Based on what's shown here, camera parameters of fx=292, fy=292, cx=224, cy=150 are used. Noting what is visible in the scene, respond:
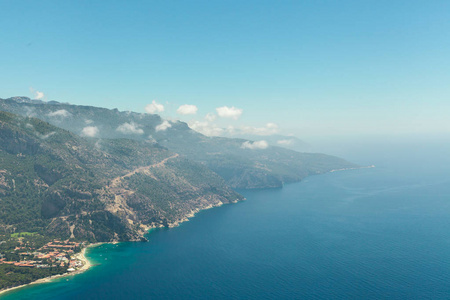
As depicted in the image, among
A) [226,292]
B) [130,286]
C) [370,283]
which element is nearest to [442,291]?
[370,283]

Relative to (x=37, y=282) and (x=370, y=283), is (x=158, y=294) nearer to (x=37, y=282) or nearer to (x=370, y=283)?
(x=37, y=282)

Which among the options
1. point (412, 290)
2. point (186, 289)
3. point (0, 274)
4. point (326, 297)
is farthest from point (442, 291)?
point (0, 274)

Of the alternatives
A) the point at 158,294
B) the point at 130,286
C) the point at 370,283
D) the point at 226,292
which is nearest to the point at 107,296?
the point at 130,286

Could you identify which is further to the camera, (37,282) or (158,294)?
(37,282)

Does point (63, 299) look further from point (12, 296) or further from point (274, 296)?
point (274, 296)

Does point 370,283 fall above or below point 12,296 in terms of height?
above

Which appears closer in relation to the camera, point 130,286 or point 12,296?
point 12,296

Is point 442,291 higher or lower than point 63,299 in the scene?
higher

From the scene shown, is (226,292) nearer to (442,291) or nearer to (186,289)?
(186,289)
